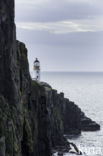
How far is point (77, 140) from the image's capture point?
114 m

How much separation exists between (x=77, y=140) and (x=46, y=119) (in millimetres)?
33120

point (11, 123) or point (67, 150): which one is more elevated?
point (11, 123)

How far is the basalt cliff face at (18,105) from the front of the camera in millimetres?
50281

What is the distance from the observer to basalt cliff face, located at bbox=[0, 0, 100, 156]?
50.3 metres

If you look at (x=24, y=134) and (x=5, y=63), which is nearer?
(x=5, y=63)

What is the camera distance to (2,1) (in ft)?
181

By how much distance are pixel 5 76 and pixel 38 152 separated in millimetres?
24745

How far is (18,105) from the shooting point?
186ft

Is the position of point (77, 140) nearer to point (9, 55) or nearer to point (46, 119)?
point (46, 119)

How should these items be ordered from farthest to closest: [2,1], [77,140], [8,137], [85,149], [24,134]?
[77,140] → [85,149] → [24,134] → [2,1] → [8,137]

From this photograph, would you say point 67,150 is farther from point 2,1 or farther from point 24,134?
point 2,1

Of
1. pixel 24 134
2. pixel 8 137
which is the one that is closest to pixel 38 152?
pixel 24 134

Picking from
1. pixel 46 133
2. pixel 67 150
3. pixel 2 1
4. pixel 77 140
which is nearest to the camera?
pixel 2 1

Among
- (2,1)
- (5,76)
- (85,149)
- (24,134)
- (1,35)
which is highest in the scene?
(2,1)
